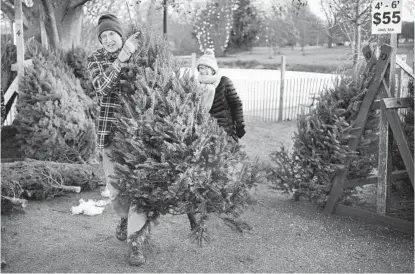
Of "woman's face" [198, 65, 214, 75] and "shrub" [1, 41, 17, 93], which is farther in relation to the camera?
"shrub" [1, 41, 17, 93]

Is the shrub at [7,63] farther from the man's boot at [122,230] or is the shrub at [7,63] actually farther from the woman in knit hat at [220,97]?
the man's boot at [122,230]

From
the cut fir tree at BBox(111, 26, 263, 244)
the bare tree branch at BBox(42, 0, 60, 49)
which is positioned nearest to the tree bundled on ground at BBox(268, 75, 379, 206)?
the cut fir tree at BBox(111, 26, 263, 244)

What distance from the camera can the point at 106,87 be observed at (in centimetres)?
403

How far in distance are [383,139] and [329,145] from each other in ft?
1.80

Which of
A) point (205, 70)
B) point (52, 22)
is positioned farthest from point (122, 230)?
point (52, 22)

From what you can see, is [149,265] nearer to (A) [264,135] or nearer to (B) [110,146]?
(B) [110,146]

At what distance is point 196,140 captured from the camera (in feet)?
11.9

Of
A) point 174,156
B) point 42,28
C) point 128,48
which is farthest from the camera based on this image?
point 42,28

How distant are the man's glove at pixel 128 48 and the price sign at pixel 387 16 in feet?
8.24

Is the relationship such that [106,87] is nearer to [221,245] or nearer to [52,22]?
[221,245]

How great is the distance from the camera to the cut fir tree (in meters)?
3.59

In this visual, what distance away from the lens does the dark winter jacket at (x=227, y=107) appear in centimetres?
554

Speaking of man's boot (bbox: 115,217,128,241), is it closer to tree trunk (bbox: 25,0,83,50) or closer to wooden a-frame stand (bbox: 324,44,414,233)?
wooden a-frame stand (bbox: 324,44,414,233)

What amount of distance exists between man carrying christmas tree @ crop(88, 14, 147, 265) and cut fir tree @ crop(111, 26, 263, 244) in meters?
0.17
